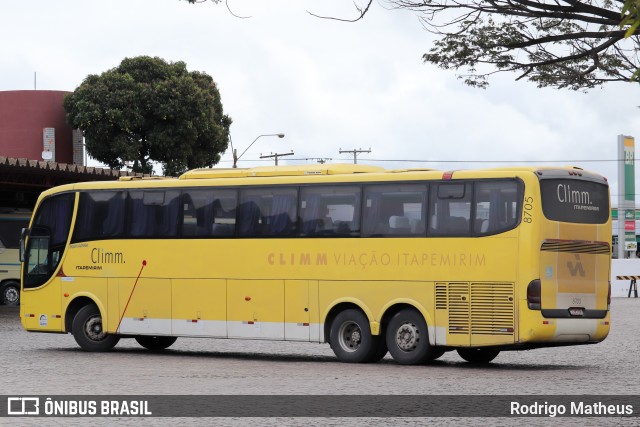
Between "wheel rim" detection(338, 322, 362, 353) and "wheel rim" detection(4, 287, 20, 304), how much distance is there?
24.2m

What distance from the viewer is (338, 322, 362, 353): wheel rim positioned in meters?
20.1

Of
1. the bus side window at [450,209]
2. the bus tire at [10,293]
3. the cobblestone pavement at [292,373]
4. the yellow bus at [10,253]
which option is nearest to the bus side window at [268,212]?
the cobblestone pavement at [292,373]

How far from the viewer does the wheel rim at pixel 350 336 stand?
20125 millimetres

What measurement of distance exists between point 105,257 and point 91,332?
146cm

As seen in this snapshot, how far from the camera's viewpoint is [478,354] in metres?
20.6

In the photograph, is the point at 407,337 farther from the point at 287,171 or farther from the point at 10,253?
the point at 10,253

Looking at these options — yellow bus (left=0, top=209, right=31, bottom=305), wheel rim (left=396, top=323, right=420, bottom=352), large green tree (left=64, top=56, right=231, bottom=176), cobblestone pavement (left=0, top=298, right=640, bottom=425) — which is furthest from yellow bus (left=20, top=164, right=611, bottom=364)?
large green tree (left=64, top=56, right=231, bottom=176)

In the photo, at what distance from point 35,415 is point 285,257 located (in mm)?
9244

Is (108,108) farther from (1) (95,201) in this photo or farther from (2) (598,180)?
(2) (598,180)

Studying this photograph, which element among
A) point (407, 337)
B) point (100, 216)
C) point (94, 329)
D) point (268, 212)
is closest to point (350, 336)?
point (407, 337)

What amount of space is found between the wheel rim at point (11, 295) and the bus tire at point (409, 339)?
2503cm

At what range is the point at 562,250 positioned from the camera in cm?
1877

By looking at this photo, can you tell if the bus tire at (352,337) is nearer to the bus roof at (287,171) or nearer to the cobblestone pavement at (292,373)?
the cobblestone pavement at (292,373)

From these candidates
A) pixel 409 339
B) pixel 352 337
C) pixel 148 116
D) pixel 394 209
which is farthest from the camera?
pixel 148 116
